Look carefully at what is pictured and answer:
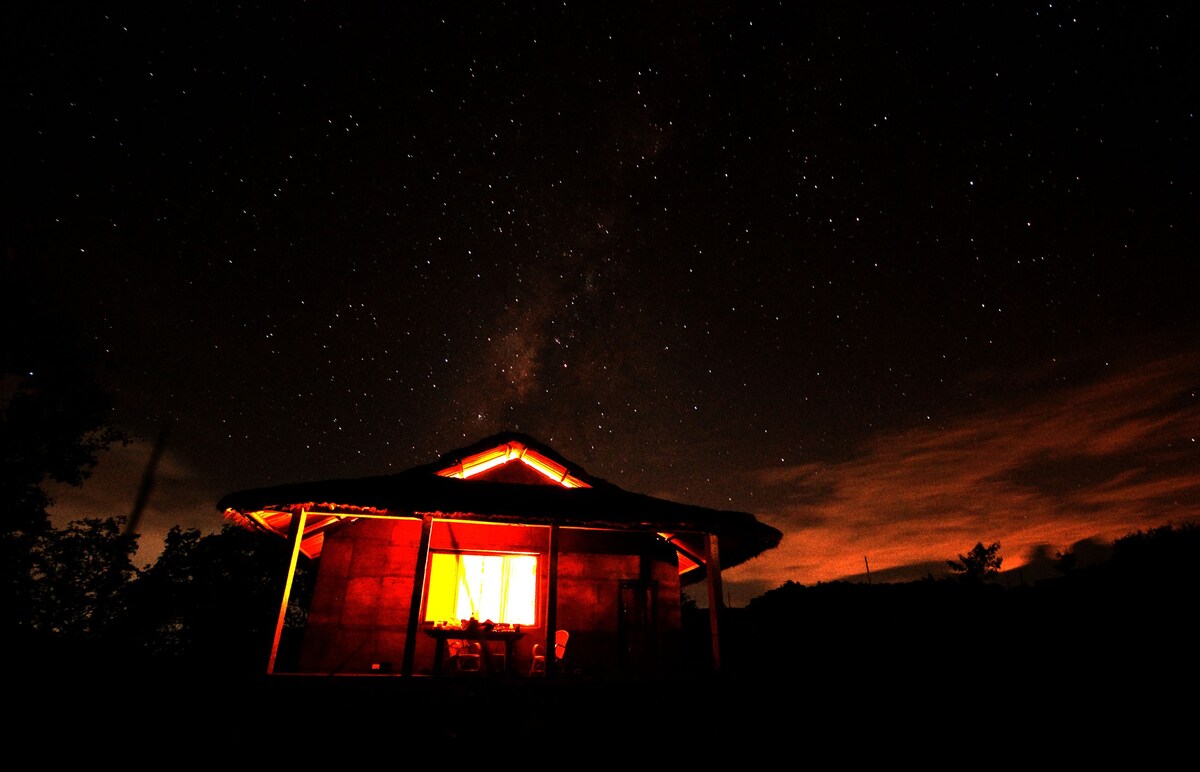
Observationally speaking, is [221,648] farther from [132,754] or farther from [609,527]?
[609,527]

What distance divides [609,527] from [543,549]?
2.67 meters

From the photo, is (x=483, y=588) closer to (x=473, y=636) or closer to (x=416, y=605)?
(x=473, y=636)

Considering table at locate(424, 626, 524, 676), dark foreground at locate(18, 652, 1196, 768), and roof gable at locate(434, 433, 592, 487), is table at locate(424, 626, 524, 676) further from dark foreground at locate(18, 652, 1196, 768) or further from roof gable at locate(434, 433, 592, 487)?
roof gable at locate(434, 433, 592, 487)

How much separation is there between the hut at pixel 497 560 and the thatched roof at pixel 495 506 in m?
0.03

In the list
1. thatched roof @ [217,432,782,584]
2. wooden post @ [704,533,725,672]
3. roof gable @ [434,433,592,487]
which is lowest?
wooden post @ [704,533,725,672]

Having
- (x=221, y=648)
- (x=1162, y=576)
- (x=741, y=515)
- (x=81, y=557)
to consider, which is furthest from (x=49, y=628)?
(x=1162, y=576)

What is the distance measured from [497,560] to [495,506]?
2827 mm

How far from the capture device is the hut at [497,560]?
9.12m

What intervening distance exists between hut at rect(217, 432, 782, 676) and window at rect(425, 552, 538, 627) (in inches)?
0.8

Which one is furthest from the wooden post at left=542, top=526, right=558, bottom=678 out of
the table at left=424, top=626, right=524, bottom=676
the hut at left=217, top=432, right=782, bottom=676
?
the table at left=424, top=626, right=524, bottom=676

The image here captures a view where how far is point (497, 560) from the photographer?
37.6 feet

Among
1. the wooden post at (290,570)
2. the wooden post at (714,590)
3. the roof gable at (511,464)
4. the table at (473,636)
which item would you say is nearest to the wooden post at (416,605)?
the table at (473,636)

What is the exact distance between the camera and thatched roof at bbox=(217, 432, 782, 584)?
8750 millimetres

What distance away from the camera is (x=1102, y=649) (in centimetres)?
1669
